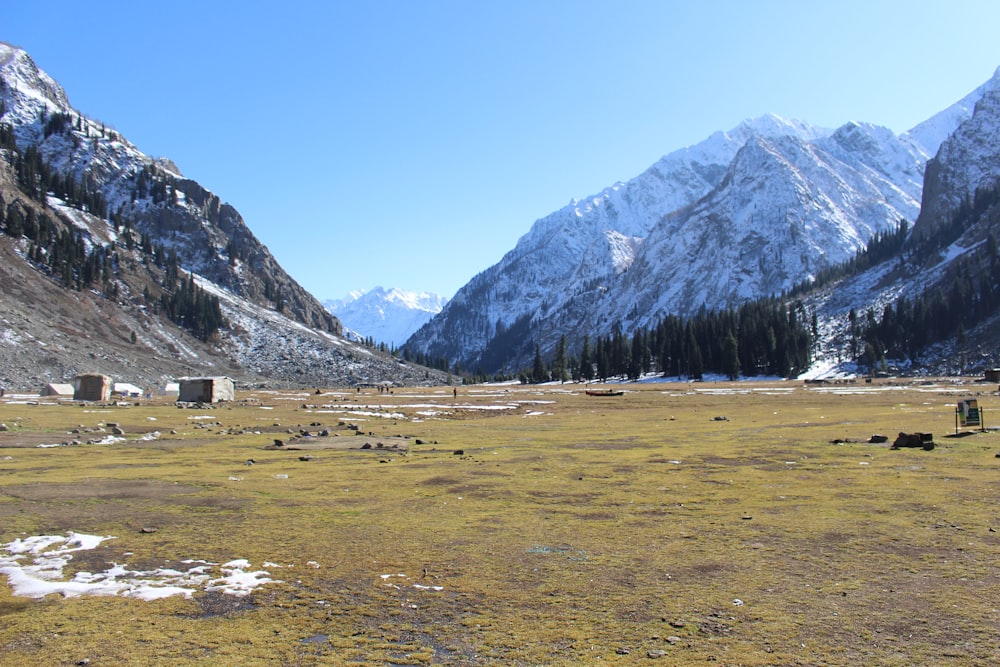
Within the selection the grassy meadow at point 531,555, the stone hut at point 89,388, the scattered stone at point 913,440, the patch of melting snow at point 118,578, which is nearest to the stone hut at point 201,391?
the stone hut at point 89,388

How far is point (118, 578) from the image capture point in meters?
9.73

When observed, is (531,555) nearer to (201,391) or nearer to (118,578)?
(118,578)

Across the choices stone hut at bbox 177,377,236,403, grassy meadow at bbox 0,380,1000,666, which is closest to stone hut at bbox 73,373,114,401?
stone hut at bbox 177,377,236,403

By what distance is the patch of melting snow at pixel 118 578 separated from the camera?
30.1ft

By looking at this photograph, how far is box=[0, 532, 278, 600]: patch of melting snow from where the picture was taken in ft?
30.1

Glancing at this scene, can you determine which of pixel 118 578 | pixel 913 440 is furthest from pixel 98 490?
pixel 913 440

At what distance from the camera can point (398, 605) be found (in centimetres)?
881

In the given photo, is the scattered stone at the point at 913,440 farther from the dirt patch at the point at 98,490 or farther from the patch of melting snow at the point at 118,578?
the dirt patch at the point at 98,490

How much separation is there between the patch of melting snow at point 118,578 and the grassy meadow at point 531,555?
222 millimetres

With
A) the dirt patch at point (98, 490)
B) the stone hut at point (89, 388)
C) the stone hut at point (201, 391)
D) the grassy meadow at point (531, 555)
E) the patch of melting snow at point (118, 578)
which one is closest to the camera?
A: the grassy meadow at point (531, 555)

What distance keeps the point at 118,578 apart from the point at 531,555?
6.96m

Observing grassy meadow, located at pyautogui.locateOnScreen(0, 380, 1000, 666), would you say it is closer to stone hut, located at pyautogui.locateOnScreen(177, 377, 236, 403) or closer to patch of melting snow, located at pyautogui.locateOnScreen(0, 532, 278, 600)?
patch of melting snow, located at pyautogui.locateOnScreen(0, 532, 278, 600)

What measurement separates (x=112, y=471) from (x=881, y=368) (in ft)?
587

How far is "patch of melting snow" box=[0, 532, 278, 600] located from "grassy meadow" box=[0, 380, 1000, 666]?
0.22 m
